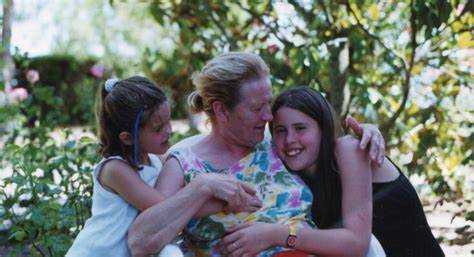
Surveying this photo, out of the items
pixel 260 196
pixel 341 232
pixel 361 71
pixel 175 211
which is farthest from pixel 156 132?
pixel 361 71

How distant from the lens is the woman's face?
2.93 metres

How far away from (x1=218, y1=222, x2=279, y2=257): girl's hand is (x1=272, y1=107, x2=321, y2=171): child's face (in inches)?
11.4

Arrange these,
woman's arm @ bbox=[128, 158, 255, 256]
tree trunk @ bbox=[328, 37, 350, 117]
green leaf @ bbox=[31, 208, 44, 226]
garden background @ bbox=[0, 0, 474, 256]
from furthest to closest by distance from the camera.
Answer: tree trunk @ bbox=[328, 37, 350, 117]
garden background @ bbox=[0, 0, 474, 256]
green leaf @ bbox=[31, 208, 44, 226]
woman's arm @ bbox=[128, 158, 255, 256]

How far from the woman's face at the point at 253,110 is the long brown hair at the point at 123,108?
284 millimetres

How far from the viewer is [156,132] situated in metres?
2.83

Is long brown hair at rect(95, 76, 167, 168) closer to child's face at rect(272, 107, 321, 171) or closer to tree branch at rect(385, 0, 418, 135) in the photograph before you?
child's face at rect(272, 107, 321, 171)

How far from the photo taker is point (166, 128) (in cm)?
285

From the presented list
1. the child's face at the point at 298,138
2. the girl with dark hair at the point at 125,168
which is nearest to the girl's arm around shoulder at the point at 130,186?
the girl with dark hair at the point at 125,168

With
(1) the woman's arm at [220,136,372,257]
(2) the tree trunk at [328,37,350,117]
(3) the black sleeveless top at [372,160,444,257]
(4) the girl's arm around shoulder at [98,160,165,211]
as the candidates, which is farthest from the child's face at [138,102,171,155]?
(2) the tree trunk at [328,37,350,117]

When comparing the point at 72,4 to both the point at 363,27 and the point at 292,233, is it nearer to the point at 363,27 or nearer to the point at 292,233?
the point at 363,27

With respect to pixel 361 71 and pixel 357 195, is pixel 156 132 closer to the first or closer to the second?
pixel 357 195

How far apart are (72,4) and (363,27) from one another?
58.5 feet

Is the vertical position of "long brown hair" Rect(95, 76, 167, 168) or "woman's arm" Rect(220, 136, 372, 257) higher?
"long brown hair" Rect(95, 76, 167, 168)

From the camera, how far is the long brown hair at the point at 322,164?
295cm
